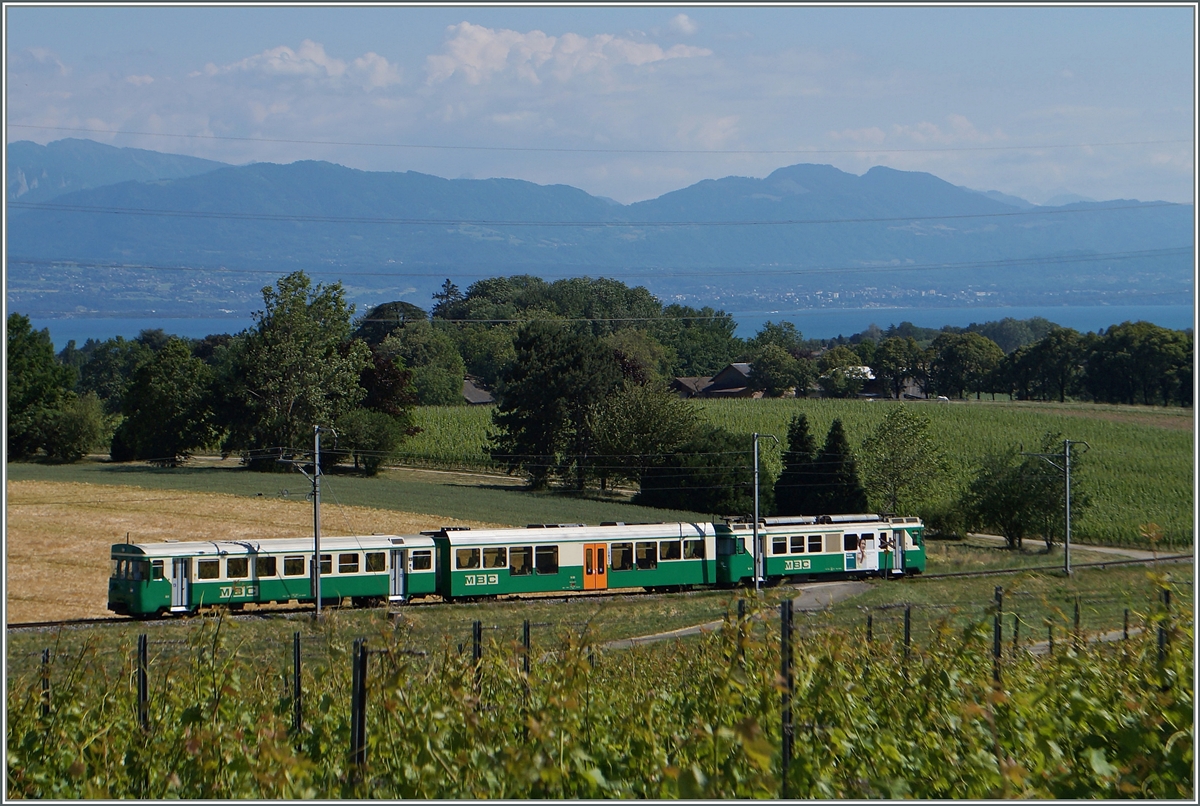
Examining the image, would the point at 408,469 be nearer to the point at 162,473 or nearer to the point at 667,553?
the point at 162,473

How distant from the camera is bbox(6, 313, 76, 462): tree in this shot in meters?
74.8

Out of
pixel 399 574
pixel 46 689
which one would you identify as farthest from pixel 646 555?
pixel 46 689

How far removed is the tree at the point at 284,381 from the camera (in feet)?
230

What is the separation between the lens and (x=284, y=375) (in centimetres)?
7081

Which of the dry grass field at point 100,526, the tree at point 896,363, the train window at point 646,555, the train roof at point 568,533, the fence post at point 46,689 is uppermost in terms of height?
the tree at point 896,363

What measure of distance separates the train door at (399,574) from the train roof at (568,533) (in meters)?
1.23

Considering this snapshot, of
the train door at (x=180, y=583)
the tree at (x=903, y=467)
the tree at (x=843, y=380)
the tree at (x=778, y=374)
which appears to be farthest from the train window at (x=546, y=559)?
the tree at (x=778, y=374)

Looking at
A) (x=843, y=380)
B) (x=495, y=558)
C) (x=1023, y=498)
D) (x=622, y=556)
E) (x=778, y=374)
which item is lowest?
(x=1023, y=498)

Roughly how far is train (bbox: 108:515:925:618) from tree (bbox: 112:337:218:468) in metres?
43.5

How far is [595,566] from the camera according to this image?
32.8 meters

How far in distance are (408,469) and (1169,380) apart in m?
60.1

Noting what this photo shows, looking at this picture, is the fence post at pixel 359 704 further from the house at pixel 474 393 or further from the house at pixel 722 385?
the house at pixel 474 393

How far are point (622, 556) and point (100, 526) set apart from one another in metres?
24.3

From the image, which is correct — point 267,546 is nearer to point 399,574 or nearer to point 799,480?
point 399,574
